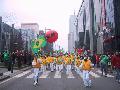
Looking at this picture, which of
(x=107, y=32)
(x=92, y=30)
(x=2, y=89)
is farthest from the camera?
(x=92, y=30)

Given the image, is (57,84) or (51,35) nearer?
(57,84)

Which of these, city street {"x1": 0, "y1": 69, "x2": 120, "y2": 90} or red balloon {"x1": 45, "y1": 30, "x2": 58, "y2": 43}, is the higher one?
red balloon {"x1": 45, "y1": 30, "x2": 58, "y2": 43}

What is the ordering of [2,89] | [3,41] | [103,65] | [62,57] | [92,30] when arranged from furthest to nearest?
1. [3,41]
2. [92,30]
3. [62,57]
4. [103,65]
5. [2,89]

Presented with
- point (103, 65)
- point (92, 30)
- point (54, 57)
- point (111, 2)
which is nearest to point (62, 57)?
point (54, 57)

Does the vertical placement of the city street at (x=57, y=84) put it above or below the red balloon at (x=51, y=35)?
below

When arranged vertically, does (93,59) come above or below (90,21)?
below

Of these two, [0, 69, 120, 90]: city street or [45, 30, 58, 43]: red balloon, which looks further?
[45, 30, 58, 43]: red balloon

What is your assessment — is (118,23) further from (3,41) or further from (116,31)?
(3,41)

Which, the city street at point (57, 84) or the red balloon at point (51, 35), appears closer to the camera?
the city street at point (57, 84)

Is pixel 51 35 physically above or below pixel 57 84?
above

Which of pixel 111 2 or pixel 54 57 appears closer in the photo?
pixel 54 57

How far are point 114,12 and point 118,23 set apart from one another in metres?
1.90

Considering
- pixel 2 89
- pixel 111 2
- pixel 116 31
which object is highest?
pixel 111 2

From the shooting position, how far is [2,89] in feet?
58.7
